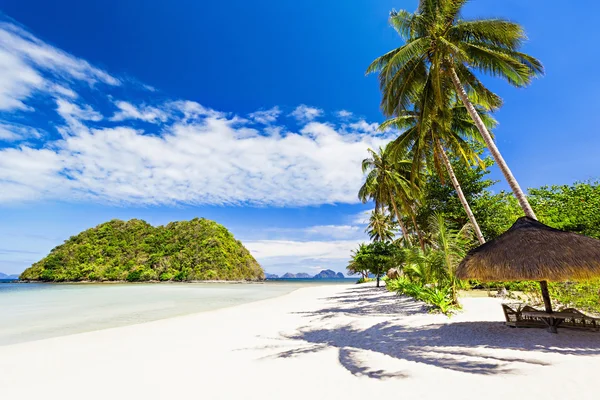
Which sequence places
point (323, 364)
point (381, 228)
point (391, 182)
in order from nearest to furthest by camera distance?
point (323, 364) < point (391, 182) < point (381, 228)

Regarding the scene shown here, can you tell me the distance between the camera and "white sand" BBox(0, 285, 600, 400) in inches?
151

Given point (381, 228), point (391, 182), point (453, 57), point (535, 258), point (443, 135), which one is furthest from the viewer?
point (381, 228)

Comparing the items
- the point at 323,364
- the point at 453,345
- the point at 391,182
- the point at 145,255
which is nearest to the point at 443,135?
the point at 391,182

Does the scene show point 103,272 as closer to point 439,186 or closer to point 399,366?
point 439,186

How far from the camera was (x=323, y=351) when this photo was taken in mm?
5816

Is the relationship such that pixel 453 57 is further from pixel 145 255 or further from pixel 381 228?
pixel 145 255

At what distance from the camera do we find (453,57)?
35.6ft

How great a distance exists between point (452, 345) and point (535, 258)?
246cm

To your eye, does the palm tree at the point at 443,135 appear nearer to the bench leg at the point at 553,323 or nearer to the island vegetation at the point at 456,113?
the island vegetation at the point at 456,113

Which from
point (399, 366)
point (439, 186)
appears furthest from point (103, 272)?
point (399, 366)

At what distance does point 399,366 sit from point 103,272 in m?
75.9

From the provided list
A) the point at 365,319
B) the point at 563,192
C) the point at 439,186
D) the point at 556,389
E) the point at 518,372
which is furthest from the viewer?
the point at 439,186

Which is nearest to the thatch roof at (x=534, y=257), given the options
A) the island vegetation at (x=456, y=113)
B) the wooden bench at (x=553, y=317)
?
the wooden bench at (x=553, y=317)

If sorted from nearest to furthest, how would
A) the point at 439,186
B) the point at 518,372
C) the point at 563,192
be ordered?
the point at 518,372, the point at 563,192, the point at 439,186
